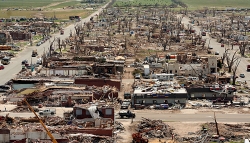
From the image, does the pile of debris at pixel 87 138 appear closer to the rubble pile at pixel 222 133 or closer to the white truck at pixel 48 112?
the rubble pile at pixel 222 133

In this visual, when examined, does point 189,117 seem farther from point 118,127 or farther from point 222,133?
point 118,127

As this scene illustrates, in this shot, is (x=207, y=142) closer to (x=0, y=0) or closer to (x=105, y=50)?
(x=105, y=50)

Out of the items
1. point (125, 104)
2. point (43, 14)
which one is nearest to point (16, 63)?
point (125, 104)

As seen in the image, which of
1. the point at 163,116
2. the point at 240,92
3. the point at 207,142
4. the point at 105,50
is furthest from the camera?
the point at 105,50

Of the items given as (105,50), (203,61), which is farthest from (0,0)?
(203,61)

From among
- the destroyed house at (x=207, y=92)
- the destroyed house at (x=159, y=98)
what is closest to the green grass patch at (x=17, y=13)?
the destroyed house at (x=207, y=92)

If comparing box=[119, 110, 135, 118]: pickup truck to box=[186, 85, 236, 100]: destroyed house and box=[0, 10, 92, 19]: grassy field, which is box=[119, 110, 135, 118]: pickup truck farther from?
box=[0, 10, 92, 19]: grassy field
